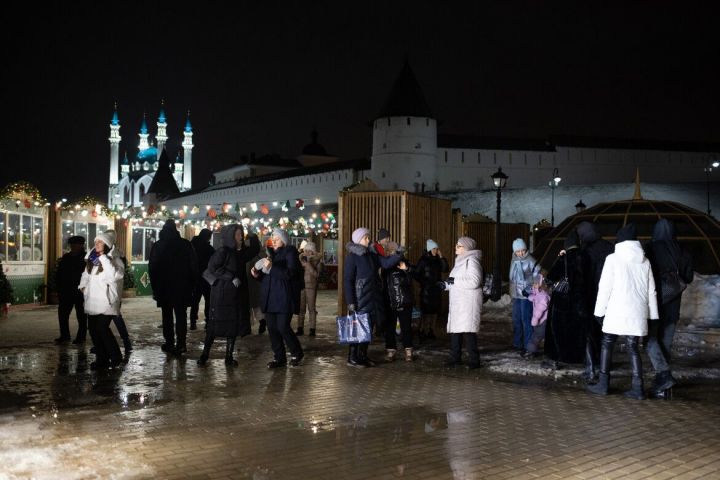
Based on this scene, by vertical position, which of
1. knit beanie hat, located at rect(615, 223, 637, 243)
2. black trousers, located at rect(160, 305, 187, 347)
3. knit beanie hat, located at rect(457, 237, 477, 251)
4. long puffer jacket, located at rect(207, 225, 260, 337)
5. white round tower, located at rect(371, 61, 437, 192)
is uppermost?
white round tower, located at rect(371, 61, 437, 192)

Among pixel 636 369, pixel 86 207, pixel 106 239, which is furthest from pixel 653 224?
pixel 86 207

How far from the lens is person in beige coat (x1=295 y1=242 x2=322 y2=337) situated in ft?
42.2

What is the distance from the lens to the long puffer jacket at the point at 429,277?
11.3 metres

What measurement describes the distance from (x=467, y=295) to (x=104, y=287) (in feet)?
14.2

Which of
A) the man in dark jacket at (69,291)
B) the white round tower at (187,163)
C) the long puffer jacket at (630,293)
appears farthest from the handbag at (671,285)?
the white round tower at (187,163)

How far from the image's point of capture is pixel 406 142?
227ft

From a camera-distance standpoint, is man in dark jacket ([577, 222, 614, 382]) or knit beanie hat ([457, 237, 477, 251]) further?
knit beanie hat ([457, 237, 477, 251])

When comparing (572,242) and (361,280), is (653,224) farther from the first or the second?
(361,280)

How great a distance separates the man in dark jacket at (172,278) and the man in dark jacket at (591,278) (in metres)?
5.17

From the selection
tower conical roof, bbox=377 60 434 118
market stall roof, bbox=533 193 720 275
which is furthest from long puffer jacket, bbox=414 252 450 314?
tower conical roof, bbox=377 60 434 118

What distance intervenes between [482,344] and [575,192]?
46.9 metres

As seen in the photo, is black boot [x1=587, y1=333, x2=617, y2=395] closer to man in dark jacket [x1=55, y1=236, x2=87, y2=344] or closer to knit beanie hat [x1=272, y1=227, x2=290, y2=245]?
knit beanie hat [x1=272, y1=227, x2=290, y2=245]

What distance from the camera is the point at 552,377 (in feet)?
28.8

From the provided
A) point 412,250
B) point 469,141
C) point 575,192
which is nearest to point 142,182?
point 469,141
